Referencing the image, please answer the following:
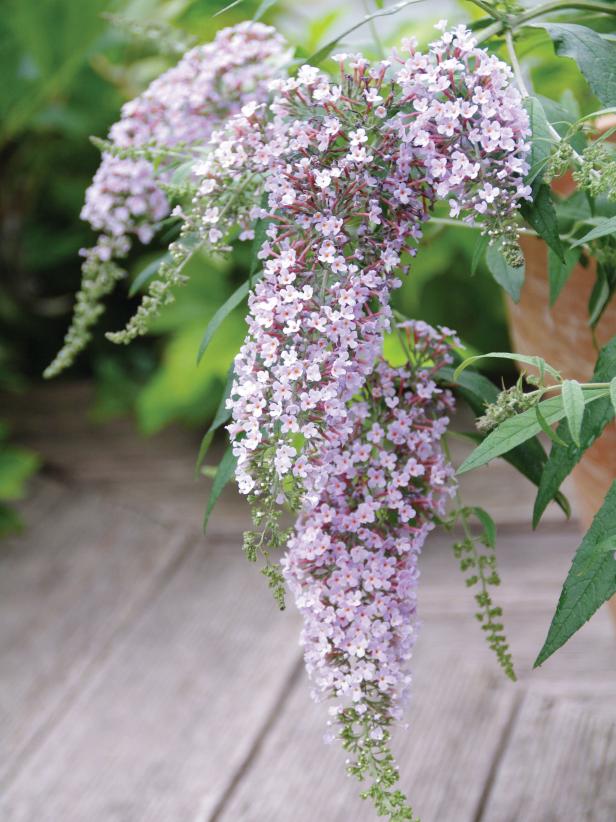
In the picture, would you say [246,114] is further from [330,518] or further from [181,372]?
[181,372]

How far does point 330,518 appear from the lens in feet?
2.18

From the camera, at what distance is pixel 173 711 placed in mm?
1285

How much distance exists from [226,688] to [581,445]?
804 mm

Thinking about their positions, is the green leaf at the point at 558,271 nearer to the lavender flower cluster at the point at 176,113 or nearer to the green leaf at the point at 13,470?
the lavender flower cluster at the point at 176,113

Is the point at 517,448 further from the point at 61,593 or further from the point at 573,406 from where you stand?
the point at 61,593

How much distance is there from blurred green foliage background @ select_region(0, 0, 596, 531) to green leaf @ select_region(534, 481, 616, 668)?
3.68 ft

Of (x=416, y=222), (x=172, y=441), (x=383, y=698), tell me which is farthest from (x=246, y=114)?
(x=172, y=441)

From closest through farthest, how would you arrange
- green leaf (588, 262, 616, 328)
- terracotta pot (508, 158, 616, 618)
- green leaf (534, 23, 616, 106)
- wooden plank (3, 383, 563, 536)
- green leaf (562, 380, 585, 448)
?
green leaf (562, 380, 585, 448), green leaf (534, 23, 616, 106), green leaf (588, 262, 616, 328), terracotta pot (508, 158, 616, 618), wooden plank (3, 383, 563, 536)

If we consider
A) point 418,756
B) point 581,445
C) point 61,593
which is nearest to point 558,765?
point 418,756

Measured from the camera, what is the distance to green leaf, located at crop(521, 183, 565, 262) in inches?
24.6

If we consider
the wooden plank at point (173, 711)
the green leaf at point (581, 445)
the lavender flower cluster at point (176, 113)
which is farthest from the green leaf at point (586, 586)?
the wooden plank at point (173, 711)

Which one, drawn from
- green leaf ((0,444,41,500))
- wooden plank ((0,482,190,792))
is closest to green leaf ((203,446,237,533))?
wooden plank ((0,482,190,792))

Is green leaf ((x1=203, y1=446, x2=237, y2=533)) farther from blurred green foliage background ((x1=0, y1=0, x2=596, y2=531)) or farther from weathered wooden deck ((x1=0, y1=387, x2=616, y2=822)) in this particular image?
blurred green foliage background ((x1=0, y1=0, x2=596, y2=531))

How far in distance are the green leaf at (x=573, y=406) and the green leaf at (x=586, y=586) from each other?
0.06m
